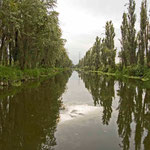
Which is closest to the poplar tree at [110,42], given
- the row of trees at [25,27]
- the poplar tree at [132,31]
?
the poplar tree at [132,31]

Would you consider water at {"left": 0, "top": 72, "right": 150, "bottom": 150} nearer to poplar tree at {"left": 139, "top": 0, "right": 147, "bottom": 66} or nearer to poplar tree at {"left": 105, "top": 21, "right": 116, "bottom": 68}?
poplar tree at {"left": 139, "top": 0, "right": 147, "bottom": 66}

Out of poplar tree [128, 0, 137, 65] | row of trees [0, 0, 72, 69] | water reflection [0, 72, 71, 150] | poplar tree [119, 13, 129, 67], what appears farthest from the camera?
poplar tree [119, 13, 129, 67]

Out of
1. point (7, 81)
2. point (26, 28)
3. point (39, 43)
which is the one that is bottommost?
point (7, 81)

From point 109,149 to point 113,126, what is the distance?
5.08 ft

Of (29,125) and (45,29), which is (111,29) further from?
(29,125)

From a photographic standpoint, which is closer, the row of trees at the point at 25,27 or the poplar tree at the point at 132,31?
the row of trees at the point at 25,27

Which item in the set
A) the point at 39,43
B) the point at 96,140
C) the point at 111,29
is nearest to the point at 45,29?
the point at 39,43

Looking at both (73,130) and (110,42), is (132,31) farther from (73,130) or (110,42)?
(73,130)

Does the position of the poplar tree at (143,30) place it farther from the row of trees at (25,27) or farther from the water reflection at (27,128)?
the water reflection at (27,128)

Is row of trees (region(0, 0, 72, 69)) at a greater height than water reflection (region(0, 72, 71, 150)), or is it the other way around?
row of trees (region(0, 0, 72, 69))

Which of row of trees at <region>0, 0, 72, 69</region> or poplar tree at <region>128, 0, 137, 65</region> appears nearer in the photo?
row of trees at <region>0, 0, 72, 69</region>

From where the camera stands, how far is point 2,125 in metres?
A: 4.79

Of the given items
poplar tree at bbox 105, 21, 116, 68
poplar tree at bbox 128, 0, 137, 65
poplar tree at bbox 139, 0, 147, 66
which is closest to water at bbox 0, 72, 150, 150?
poplar tree at bbox 139, 0, 147, 66

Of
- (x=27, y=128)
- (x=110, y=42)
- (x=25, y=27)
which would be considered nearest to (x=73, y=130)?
(x=27, y=128)
